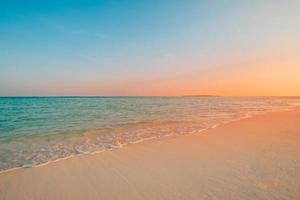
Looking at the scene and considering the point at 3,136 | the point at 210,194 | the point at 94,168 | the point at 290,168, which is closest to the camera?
the point at 210,194

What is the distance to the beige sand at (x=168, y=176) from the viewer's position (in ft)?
10.6

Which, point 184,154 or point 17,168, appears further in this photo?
point 184,154

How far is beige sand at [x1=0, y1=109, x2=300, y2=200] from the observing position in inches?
128

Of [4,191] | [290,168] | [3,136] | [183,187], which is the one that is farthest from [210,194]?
[3,136]

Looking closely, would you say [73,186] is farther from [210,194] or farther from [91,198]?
[210,194]

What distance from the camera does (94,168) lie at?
14.8ft

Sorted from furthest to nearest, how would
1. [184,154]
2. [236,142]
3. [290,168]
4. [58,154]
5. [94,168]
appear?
[236,142] → [58,154] → [184,154] → [94,168] → [290,168]

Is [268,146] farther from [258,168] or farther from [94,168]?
[94,168]

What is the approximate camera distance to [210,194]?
3150mm

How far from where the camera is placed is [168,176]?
390 centimetres

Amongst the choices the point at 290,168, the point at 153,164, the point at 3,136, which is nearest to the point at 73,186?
the point at 153,164

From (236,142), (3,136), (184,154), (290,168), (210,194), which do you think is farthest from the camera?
(3,136)

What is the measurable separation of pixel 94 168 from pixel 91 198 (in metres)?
1.40

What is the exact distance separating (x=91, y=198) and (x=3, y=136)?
820 centimetres
